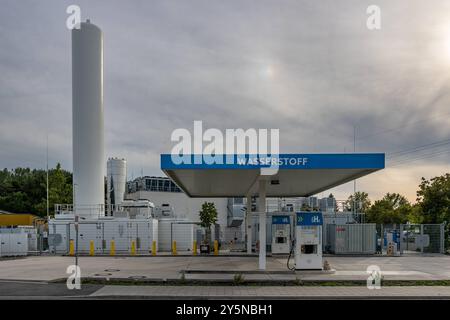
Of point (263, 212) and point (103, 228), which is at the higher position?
point (263, 212)

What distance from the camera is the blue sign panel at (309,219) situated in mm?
19938

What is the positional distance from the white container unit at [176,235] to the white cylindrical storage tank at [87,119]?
696cm

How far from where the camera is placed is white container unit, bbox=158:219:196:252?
1431 inches

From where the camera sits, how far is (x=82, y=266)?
23266 millimetres

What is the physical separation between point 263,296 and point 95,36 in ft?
109

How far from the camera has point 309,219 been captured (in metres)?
20.0

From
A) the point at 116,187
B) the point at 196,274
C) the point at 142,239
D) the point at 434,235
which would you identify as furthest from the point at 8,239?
the point at 434,235

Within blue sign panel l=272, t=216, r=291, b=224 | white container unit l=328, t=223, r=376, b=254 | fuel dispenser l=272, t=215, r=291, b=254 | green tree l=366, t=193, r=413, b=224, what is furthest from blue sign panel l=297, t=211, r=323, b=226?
green tree l=366, t=193, r=413, b=224

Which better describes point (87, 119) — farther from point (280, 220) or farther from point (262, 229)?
point (262, 229)

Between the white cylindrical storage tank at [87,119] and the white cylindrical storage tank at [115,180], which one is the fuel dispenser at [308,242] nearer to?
the white cylindrical storage tank at [87,119]

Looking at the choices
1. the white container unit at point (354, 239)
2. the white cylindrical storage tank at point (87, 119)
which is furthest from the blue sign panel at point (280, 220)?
the white cylindrical storage tank at point (87, 119)

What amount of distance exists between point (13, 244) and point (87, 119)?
1277 centimetres

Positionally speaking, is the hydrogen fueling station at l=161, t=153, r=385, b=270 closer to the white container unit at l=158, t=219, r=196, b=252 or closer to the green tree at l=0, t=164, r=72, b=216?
the white container unit at l=158, t=219, r=196, b=252
